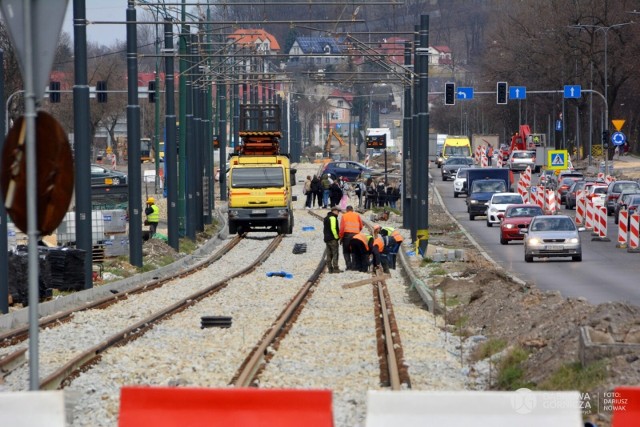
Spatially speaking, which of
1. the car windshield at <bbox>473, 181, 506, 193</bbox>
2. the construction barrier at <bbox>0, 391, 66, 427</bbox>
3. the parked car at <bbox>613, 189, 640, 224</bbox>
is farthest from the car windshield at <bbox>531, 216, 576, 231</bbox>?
the construction barrier at <bbox>0, 391, 66, 427</bbox>

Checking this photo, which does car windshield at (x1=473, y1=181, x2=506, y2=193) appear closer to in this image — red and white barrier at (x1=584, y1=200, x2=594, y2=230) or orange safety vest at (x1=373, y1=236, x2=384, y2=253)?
red and white barrier at (x1=584, y1=200, x2=594, y2=230)

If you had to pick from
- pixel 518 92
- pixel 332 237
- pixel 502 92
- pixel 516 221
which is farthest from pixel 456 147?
pixel 332 237

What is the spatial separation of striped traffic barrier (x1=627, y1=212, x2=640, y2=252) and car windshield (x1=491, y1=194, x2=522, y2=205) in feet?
44.5

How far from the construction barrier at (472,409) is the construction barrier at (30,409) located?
1.76 m

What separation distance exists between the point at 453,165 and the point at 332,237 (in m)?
67.0

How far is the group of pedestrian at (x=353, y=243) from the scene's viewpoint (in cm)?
3509

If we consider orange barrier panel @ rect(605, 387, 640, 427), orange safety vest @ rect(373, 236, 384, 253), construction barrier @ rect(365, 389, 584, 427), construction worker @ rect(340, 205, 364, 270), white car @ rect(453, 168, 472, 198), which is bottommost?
white car @ rect(453, 168, 472, 198)

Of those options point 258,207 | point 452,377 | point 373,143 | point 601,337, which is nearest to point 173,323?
point 452,377

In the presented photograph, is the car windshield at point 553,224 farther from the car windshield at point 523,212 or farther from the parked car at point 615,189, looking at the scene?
the parked car at point 615,189

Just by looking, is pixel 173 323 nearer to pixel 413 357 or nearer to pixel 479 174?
pixel 413 357

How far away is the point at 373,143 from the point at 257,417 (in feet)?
171

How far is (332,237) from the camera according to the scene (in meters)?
34.9

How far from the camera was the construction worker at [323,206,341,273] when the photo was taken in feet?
114

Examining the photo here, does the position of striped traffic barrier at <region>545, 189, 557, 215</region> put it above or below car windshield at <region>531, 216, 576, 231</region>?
below
